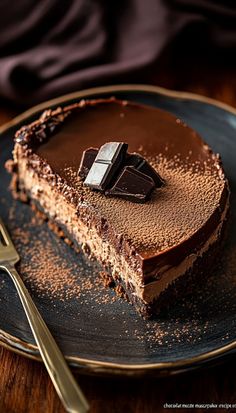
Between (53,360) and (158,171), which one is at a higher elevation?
(158,171)

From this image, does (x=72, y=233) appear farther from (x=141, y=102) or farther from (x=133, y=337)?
(x=141, y=102)

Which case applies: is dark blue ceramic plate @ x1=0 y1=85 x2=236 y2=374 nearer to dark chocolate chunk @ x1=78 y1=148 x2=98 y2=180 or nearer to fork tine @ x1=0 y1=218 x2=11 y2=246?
fork tine @ x1=0 y1=218 x2=11 y2=246

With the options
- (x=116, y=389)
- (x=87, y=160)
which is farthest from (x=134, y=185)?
(x=116, y=389)

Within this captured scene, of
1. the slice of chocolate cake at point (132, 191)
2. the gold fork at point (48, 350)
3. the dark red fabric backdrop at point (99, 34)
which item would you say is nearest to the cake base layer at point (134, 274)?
the slice of chocolate cake at point (132, 191)

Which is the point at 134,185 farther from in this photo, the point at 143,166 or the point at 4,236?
the point at 4,236

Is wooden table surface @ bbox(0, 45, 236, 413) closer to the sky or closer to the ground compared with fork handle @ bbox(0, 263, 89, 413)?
closer to the ground

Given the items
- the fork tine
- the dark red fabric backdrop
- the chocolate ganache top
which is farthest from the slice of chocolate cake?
the dark red fabric backdrop

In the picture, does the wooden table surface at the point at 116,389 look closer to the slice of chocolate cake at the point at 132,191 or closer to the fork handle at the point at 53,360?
the fork handle at the point at 53,360
